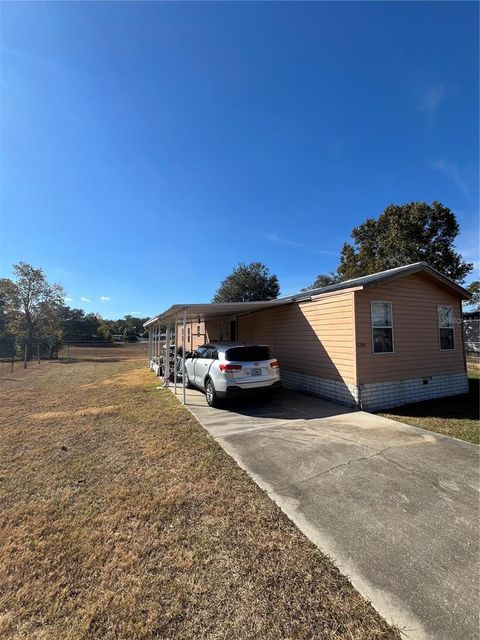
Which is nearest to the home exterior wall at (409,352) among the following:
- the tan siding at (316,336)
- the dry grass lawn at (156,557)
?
the tan siding at (316,336)

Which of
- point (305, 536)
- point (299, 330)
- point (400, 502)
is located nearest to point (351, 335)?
point (299, 330)

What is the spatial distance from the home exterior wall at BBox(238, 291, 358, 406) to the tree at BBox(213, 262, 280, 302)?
20747 millimetres

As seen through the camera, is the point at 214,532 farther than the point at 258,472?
No

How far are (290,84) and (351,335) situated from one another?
739cm

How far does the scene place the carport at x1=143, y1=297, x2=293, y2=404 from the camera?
813 centimetres

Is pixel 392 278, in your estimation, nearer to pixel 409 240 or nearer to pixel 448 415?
pixel 448 415

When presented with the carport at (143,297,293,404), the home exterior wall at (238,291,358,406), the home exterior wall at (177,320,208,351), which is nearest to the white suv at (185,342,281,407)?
the carport at (143,297,293,404)

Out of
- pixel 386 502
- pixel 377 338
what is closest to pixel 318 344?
pixel 377 338

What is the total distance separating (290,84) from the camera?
27.9 feet

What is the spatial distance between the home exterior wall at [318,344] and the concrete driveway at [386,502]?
1636 mm

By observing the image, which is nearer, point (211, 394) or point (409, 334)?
point (211, 394)

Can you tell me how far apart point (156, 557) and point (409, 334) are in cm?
783

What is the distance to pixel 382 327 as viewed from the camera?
7539 mm

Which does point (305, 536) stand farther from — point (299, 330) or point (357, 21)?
point (357, 21)
